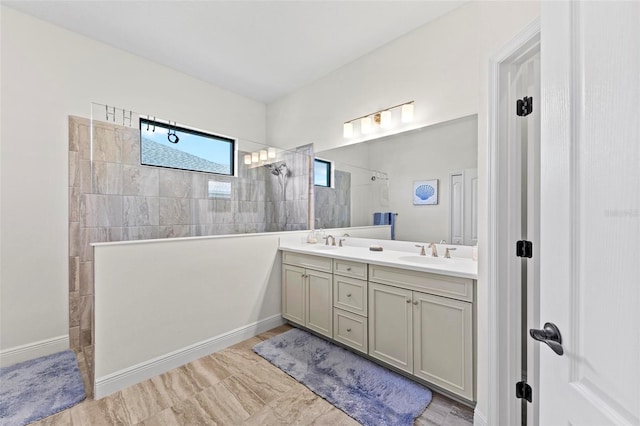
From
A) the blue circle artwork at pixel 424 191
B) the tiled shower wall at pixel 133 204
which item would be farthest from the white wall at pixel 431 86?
the tiled shower wall at pixel 133 204

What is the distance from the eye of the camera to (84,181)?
2.16m

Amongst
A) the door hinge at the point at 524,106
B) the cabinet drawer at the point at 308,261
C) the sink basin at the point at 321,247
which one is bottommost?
the cabinet drawer at the point at 308,261

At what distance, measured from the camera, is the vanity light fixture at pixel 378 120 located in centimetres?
246

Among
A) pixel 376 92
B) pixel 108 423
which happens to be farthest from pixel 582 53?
pixel 108 423

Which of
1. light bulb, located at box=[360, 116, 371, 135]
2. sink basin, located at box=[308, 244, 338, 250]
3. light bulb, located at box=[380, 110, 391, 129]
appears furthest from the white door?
sink basin, located at box=[308, 244, 338, 250]

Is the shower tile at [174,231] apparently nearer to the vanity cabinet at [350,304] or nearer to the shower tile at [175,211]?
the shower tile at [175,211]

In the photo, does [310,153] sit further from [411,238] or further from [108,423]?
[108,423]

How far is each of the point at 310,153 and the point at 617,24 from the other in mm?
3007

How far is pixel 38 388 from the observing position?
1913 millimetres

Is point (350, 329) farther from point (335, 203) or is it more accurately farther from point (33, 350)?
point (33, 350)

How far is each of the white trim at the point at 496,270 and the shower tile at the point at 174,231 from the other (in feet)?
8.08

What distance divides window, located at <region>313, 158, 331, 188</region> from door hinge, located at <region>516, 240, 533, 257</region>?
7.02 ft

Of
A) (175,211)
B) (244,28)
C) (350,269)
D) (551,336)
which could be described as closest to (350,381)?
(350,269)

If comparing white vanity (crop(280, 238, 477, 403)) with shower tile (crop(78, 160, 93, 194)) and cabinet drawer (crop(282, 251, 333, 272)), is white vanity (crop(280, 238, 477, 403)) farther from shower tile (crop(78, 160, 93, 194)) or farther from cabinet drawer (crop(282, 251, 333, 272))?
shower tile (crop(78, 160, 93, 194))
